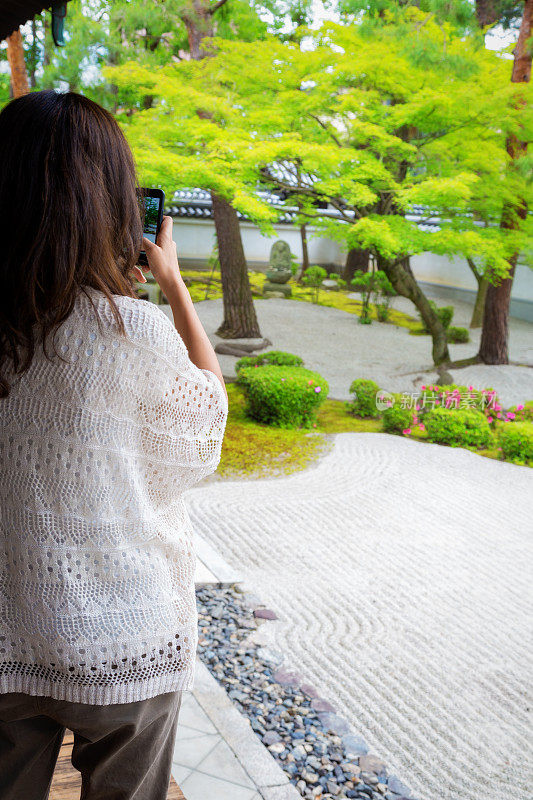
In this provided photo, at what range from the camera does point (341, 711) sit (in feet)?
9.46

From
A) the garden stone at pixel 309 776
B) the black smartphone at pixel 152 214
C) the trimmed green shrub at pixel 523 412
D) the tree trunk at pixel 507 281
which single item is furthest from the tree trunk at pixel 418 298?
the black smartphone at pixel 152 214

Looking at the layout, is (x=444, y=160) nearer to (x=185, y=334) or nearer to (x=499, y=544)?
(x=499, y=544)

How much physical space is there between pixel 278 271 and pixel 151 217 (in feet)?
36.4

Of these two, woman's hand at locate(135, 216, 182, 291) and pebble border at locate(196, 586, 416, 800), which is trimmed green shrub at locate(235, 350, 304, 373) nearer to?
pebble border at locate(196, 586, 416, 800)

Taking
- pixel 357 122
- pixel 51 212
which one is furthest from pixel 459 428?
pixel 51 212

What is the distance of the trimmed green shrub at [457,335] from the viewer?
1068 cm

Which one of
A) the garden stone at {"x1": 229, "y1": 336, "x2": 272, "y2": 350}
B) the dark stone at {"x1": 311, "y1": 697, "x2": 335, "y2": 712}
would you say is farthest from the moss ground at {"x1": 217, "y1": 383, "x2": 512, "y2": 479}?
the dark stone at {"x1": 311, "y1": 697, "x2": 335, "y2": 712}

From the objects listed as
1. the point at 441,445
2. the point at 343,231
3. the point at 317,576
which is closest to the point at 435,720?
the point at 317,576

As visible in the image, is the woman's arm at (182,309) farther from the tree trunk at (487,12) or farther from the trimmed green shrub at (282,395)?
the tree trunk at (487,12)

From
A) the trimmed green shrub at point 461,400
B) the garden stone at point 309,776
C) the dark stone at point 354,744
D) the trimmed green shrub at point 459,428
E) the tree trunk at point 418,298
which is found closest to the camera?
the garden stone at point 309,776

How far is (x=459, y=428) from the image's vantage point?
274 inches

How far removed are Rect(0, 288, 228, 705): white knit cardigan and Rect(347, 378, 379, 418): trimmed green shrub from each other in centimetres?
699

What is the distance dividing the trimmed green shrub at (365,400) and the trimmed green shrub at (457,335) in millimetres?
3198

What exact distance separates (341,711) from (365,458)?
3641mm
